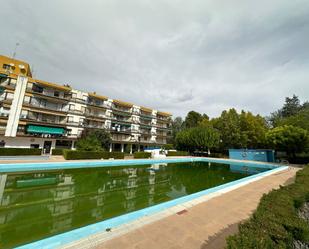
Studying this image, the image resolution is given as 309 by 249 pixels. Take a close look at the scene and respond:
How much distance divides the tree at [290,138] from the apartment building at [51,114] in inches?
1169

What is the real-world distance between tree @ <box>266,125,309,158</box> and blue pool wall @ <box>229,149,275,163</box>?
9.68 feet

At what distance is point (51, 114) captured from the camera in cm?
3228

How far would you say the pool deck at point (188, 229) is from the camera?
4.34 meters

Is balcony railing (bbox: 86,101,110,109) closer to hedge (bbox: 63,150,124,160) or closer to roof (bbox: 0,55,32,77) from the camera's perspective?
roof (bbox: 0,55,32,77)

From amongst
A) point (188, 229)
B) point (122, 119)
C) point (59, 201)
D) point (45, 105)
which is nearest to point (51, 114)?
point (45, 105)

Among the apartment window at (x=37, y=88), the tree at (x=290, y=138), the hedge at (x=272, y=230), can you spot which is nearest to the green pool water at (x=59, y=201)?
the hedge at (x=272, y=230)

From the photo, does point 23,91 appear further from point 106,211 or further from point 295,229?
point 295,229

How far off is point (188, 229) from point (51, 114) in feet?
114

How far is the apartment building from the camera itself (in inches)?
1093

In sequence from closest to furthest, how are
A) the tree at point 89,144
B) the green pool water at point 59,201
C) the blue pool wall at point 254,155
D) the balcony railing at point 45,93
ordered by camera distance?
the green pool water at point 59,201 < the tree at point 89,144 < the balcony railing at point 45,93 < the blue pool wall at point 254,155

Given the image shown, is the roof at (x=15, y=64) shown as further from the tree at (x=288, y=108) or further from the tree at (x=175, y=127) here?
the tree at (x=288, y=108)

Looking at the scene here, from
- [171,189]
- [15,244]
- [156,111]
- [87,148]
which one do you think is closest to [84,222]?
[15,244]

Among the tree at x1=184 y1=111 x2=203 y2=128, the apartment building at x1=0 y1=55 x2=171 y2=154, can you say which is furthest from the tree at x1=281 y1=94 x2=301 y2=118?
the apartment building at x1=0 y1=55 x2=171 y2=154

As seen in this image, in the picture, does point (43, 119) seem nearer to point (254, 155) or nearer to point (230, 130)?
point (230, 130)
